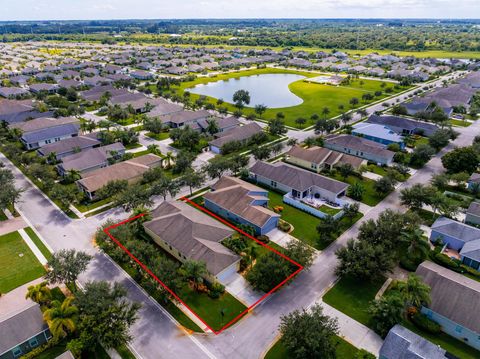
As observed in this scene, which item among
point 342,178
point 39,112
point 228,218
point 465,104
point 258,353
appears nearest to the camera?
point 258,353

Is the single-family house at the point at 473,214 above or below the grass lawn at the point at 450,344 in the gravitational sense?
above

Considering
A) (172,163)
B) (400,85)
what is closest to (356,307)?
(172,163)

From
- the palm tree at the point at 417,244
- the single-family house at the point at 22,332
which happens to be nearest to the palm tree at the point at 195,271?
the single-family house at the point at 22,332

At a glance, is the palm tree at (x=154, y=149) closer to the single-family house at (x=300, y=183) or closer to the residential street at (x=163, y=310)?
the residential street at (x=163, y=310)

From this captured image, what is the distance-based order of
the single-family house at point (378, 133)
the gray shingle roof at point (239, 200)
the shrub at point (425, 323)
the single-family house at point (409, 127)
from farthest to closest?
the single-family house at point (409, 127) < the single-family house at point (378, 133) < the gray shingle roof at point (239, 200) < the shrub at point (425, 323)

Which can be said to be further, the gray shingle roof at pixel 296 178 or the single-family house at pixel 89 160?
the single-family house at pixel 89 160

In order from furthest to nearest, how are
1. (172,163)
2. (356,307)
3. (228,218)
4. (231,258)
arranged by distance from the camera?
(172,163) < (228,218) < (231,258) < (356,307)

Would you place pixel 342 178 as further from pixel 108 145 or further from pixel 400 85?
pixel 400 85

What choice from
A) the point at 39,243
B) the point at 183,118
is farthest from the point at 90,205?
the point at 183,118
